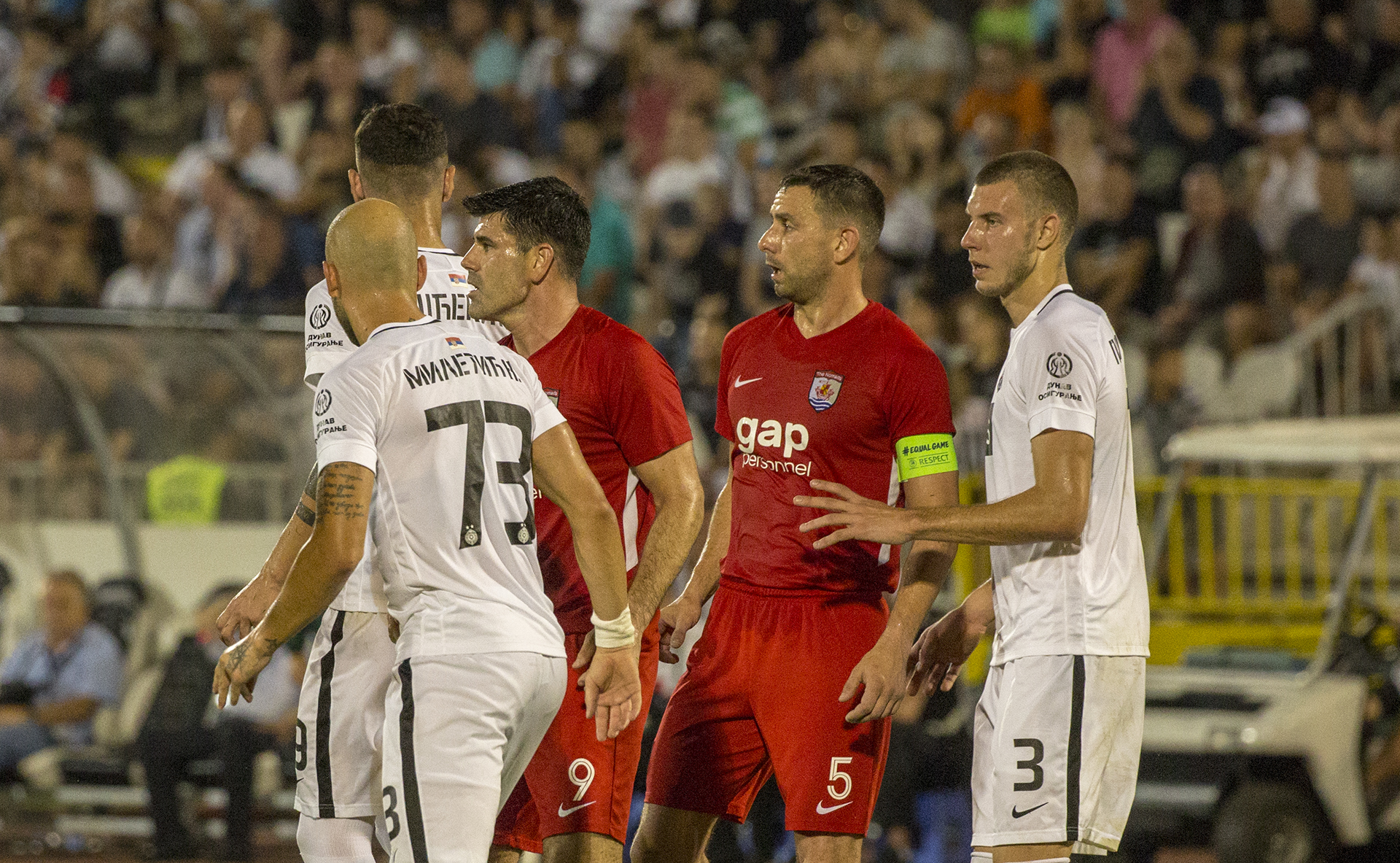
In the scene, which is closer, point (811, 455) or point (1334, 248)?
point (811, 455)

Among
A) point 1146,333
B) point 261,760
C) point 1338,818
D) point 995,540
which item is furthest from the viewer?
point 1146,333

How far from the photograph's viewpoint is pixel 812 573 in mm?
5586

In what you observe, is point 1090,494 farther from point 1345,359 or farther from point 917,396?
point 1345,359

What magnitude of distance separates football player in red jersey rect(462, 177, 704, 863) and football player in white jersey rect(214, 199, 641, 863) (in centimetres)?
71

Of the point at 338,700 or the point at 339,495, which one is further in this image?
the point at 338,700

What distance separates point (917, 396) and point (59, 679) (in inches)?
312

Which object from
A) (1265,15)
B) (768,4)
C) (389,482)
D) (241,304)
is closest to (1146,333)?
(1265,15)

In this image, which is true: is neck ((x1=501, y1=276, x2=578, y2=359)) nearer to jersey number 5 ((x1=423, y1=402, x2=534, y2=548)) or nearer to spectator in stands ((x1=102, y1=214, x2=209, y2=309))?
jersey number 5 ((x1=423, y1=402, x2=534, y2=548))

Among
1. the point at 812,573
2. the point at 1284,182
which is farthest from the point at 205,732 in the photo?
the point at 1284,182

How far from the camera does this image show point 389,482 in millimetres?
4570

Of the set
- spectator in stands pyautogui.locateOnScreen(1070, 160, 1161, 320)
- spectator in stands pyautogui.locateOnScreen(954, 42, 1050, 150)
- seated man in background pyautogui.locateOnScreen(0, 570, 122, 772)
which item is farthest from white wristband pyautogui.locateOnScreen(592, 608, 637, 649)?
spectator in stands pyautogui.locateOnScreen(954, 42, 1050, 150)

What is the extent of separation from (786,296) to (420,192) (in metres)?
1.26

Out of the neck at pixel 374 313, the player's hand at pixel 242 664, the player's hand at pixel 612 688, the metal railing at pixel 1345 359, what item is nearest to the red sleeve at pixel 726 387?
the player's hand at pixel 612 688

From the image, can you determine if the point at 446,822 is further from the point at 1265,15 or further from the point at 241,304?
the point at 1265,15
